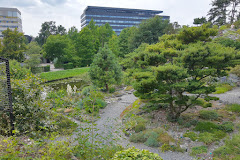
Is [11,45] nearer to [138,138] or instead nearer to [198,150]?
[138,138]

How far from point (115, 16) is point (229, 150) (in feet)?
241

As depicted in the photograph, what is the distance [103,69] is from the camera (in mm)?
11617

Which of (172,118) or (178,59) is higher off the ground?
(178,59)

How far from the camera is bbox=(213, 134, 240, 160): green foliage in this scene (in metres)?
4.32

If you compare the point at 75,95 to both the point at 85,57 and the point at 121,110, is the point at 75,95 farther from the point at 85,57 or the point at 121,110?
the point at 85,57

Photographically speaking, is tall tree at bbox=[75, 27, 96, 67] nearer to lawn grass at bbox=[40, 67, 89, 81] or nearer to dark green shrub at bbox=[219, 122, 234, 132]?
lawn grass at bbox=[40, 67, 89, 81]

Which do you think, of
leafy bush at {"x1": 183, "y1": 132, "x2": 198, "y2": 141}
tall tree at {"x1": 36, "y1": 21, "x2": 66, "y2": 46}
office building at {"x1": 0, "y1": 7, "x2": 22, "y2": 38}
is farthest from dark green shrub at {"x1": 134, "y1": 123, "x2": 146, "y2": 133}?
office building at {"x1": 0, "y1": 7, "x2": 22, "y2": 38}

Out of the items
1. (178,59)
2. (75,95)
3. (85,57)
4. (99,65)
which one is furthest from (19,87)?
(85,57)

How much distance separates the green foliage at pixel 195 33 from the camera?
7301 mm

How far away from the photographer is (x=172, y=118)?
6.86 m

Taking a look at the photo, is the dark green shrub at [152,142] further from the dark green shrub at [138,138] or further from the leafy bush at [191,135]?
the leafy bush at [191,135]

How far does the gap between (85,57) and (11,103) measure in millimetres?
25998

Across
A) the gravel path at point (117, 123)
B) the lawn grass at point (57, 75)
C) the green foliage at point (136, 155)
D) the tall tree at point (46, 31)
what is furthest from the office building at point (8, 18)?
the green foliage at point (136, 155)

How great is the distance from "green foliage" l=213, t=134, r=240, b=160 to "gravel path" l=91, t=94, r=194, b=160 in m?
0.77
